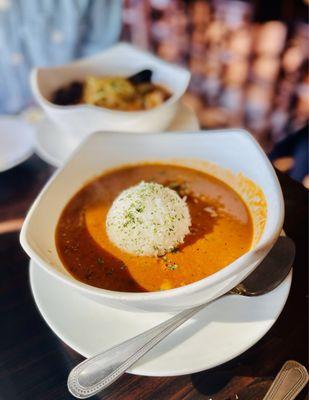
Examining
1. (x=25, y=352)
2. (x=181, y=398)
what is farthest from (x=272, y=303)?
(x=25, y=352)

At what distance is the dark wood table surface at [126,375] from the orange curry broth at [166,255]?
0.14 metres

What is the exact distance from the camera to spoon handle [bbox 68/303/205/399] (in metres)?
0.76

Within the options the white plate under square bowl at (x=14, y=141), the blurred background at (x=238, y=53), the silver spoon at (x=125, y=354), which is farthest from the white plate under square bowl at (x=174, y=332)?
the blurred background at (x=238, y=53)

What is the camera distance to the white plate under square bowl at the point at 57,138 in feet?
4.74

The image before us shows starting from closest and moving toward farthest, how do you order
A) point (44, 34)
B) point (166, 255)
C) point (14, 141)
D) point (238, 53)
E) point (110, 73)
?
point (166, 255)
point (14, 141)
point (110, 73)
point (44, 34)
point (238, 53)

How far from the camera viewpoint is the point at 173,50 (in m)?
3.57

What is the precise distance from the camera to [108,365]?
78 centimetres

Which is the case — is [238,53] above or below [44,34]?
below

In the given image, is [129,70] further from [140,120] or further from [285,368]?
[285,368]

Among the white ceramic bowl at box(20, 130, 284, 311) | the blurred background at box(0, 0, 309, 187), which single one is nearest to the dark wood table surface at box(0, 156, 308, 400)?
the white ceramic bowl at box(20, 130, 284, 311)

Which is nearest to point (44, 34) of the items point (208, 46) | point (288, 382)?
point (208, 46)

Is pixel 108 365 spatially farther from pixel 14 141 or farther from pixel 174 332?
pixel 14 141

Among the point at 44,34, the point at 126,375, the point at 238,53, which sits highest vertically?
the point at 44,34

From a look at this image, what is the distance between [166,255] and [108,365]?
1.02ft
